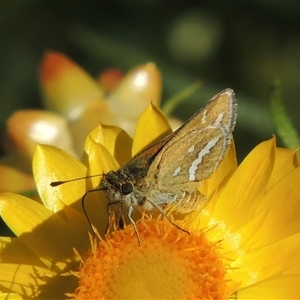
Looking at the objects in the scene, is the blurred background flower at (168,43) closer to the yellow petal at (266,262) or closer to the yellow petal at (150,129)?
the yellow petal at (150,129)

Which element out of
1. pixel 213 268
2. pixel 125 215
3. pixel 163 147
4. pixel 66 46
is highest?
pixel 66 46

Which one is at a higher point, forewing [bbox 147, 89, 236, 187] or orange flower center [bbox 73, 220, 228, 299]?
forewing [bbox 147, 89, 236, 187]

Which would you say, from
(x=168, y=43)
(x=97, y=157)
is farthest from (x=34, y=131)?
(x=168, y=43)

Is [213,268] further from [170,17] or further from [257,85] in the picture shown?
[170,17]

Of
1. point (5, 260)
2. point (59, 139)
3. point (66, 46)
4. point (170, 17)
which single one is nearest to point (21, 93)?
point (66, 46)

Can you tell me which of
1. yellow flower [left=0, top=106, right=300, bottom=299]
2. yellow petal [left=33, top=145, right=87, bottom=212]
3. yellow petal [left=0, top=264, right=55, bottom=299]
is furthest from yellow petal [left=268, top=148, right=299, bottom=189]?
yellow petal [left=0, top=264, right=55, bottom=299]

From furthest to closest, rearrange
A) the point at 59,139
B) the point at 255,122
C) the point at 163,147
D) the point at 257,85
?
the point at 257,85
the point at 255,122
the point at 59,139
the point at 163,147

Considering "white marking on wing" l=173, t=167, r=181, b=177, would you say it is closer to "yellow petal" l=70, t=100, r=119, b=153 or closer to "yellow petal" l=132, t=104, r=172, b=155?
"yellow petal" l=132, t=104, r=172, b=155
